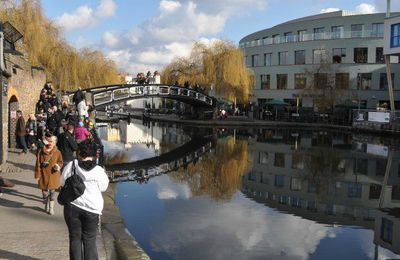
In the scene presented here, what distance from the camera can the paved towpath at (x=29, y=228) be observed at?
7.05 meters

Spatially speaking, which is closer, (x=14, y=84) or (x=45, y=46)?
(x=14, y=84)

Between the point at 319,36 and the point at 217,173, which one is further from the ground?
the point at 319,36

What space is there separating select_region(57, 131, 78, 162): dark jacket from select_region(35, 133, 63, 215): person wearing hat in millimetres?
1119

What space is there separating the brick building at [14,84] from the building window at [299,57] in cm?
4456

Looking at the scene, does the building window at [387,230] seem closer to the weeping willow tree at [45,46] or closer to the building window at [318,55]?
the weeping willow tree at [45,46]

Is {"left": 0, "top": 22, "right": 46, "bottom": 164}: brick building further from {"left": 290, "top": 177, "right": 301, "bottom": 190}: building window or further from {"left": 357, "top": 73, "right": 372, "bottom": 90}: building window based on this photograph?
{"left": 357, "top": 73, "right": 372, "bottom": 90}: building window

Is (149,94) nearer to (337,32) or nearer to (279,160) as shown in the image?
(279,160)

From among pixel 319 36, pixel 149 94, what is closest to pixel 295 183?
pixel 149 94

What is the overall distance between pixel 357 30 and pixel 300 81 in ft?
32.3

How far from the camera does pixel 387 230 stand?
39.3ft

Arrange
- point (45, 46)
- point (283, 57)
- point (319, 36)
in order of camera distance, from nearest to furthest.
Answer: point (45, 46) < point (319, 36) < point (283, 57)

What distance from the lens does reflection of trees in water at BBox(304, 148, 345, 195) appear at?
18.5 meters

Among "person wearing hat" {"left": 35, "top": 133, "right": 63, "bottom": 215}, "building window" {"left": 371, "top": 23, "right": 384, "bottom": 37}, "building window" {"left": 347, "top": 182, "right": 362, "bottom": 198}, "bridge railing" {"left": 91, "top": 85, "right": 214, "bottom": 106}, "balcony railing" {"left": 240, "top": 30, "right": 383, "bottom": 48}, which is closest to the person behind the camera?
"person wearing hat" {"left": 35, "top": 133, "right": 63, "bottom": 215}

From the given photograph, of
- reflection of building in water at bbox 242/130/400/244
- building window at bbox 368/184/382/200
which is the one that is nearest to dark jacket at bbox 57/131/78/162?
reflection of building in water at bbox 242/130/400/244
